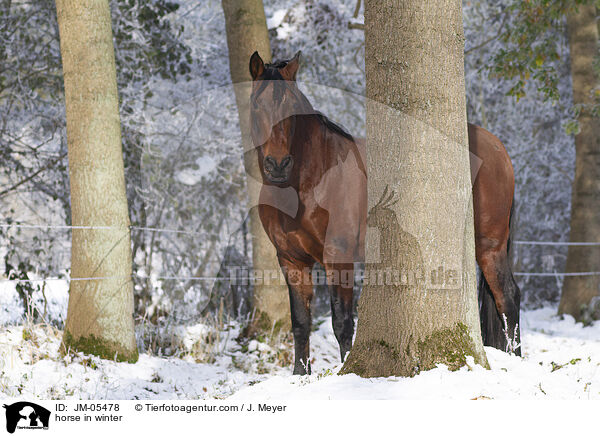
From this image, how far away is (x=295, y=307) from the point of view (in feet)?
16.5

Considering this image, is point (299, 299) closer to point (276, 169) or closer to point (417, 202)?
point (276, 169)

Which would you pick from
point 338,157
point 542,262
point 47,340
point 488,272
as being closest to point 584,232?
point 542,262

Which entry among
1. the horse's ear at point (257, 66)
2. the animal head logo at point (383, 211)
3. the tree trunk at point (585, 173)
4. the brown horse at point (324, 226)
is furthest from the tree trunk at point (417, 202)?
the tree trunk at point (585, 173)

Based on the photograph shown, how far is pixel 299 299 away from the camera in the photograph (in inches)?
198

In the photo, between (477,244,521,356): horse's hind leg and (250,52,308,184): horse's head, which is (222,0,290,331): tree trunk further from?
(250,52,308,184): horse's head

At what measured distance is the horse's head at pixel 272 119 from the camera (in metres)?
4.26

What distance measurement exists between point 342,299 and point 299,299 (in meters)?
0.37

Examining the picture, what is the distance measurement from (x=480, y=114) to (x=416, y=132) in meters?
9.11

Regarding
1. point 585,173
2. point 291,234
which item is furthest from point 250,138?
point 585,173

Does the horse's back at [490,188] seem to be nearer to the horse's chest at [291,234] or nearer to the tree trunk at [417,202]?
the horse's chest at [291,234]

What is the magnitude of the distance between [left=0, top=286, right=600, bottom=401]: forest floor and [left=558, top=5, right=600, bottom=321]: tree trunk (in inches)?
22.7

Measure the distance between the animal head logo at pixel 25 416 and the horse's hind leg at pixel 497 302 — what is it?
11.6 ft

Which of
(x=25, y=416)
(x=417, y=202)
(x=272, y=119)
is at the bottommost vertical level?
(x=25, y=416)

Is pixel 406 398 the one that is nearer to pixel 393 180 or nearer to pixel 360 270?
pixel 393 180
